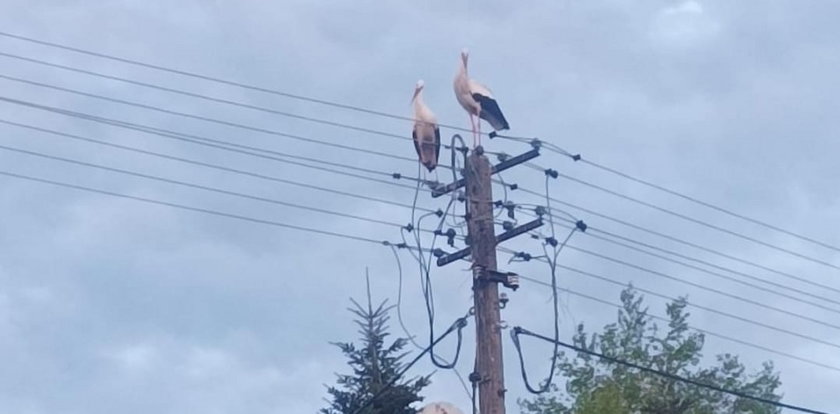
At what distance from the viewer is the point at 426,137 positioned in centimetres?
1697

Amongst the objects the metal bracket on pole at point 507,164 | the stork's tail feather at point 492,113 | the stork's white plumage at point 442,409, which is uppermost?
the stork's tail feather at point 492,113

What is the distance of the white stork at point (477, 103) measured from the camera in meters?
17.1

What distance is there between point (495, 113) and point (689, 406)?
16.4 m

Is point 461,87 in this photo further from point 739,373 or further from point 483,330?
point 739,373

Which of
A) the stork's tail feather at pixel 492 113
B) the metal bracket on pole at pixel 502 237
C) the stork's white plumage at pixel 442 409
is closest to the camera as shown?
the stork's white plumage at pixel 442 409

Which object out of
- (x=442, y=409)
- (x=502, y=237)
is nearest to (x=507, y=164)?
(x=502, y=237)

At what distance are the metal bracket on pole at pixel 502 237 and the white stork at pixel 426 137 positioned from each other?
39.2 inches

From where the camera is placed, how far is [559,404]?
124ft

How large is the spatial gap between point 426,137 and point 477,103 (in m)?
0.65

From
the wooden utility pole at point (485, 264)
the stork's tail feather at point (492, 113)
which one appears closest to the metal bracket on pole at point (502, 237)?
the wooden utility pole at point (485, 264)

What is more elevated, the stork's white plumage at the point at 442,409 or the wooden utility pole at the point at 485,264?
the wooden utility pole at the point at 485,264

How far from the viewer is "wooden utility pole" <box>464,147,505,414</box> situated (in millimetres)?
14797

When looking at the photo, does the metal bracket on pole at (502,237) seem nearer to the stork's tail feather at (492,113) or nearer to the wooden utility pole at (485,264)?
the wooden utility pole at (485,264)

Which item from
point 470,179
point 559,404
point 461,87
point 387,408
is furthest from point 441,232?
point 559,404
